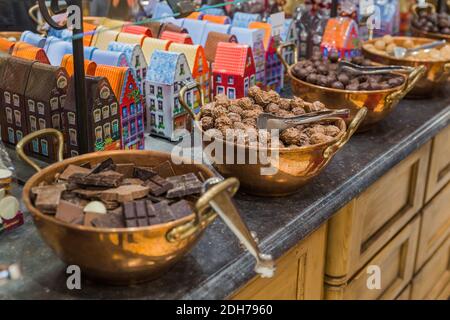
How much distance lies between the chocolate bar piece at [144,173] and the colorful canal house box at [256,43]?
71cm

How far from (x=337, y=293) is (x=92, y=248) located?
2.44 ft

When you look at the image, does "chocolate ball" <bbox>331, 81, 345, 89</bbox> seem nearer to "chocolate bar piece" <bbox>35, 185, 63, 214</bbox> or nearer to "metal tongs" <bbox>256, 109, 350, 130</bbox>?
"metal tongs" <bbox>256, 109, 350, 130</bbox>

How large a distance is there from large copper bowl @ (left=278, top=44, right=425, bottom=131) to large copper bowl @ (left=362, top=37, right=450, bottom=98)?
0.77 ft

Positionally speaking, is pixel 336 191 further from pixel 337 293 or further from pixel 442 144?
pixel 442 144

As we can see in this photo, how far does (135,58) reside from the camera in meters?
1.48

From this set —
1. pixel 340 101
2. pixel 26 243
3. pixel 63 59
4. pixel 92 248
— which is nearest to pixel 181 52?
pixel 63 59

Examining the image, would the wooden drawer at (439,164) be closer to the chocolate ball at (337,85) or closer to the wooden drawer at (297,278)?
the chocolate ball at (337,85)

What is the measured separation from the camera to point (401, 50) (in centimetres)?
196

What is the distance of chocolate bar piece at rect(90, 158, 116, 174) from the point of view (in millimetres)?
1045

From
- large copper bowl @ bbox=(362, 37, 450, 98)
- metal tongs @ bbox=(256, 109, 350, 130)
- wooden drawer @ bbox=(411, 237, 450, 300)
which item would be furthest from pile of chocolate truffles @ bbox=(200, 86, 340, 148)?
wooden drawer @ bbox=(411, 237, 450, 300)

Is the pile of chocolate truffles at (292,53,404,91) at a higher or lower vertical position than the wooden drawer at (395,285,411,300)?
higher

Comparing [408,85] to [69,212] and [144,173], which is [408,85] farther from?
[69,212]

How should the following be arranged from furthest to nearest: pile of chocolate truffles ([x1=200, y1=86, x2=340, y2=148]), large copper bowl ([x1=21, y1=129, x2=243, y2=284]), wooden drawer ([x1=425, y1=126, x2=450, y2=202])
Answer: wooden drawer ([x1=425, y1=126, x2=450, y2=202]) < pile of chocolate truffles ([x1=200, y1=86, x2=340, y2=148]) < large copper bowl ([x1=21, y1=129, x2=243, y2=284])

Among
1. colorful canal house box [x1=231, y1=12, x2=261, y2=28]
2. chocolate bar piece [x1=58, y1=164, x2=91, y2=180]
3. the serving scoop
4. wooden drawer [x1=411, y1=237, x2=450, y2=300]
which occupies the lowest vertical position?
wooden drawer [x1=411, y1=237, x2=450, y2=300]
